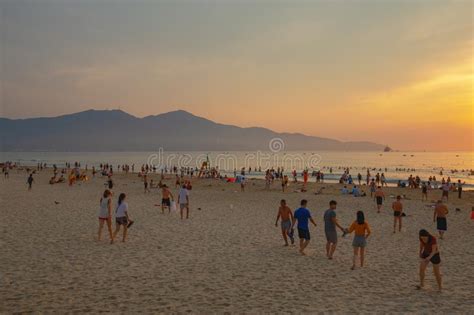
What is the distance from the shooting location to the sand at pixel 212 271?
6449 millimetres

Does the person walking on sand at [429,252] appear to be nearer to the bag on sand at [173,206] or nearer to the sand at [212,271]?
the sand at [212,271]

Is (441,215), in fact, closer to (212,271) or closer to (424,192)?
(212,271)

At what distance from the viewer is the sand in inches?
254

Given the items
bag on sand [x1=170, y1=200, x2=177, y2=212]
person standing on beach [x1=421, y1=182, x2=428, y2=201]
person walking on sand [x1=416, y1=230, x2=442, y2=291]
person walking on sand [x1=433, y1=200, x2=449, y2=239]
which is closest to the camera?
person walking on sand [x1=416, y1=230, x2=442, y2=291]

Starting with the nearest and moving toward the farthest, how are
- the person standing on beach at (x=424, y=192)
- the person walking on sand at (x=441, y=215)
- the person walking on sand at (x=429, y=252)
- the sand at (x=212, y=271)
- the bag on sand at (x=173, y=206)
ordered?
the sand at (x=212, y=271) → the person walking on sand at (x=429, y=252) → the person walking on sand at (x=441, y=215) → the bag on sand at (x=173, y=206) → the person standing on beach at (x=424, y=192)

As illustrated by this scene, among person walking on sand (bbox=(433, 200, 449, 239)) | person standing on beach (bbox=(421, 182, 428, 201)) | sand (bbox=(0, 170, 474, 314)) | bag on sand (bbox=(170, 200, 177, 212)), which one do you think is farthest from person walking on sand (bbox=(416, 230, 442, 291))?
person standing on beach (bbox=(421, 182, 428, 201))

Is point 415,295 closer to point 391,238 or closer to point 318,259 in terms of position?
point 318,259

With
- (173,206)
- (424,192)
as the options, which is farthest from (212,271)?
(424,192)

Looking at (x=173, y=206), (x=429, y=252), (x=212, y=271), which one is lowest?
(x=212, y=271)

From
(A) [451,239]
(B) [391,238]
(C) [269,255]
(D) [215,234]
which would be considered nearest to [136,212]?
(D) [215,234]

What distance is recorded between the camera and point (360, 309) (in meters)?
6.27

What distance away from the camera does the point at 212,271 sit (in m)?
8.42

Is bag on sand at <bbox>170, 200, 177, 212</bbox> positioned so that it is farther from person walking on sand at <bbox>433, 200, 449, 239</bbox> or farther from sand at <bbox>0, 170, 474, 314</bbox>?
person walking on sand at <bbox>433, 200, 449, 239</bbox>

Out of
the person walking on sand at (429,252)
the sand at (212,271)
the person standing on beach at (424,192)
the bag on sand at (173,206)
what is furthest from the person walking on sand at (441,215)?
the person standing on beach at (424,192)
